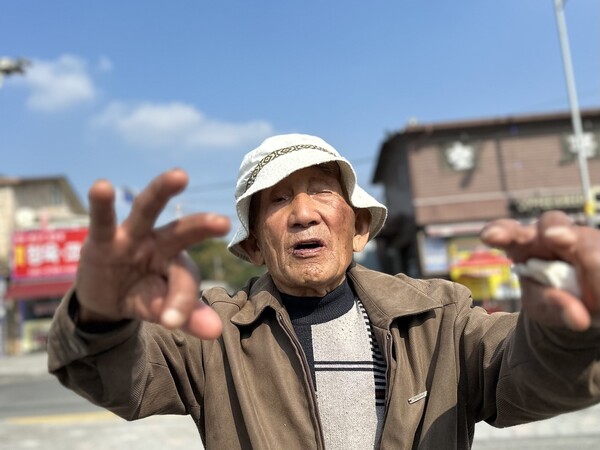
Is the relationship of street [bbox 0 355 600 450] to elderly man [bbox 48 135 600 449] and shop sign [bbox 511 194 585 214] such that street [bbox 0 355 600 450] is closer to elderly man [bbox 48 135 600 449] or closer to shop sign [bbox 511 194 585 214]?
elderly man [bbox 48 135 600 449]

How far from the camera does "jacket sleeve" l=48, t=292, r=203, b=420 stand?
141 cm

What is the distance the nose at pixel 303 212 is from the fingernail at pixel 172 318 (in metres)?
0.84

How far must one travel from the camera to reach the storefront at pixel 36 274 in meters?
22.0

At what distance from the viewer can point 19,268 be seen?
22.3m

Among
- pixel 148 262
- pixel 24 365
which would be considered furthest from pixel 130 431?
pixel 24 365

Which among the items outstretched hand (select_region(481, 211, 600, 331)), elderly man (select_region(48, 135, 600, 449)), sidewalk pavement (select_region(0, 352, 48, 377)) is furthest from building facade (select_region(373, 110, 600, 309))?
outstretched hand (select_region(481, 211, 600, 331))

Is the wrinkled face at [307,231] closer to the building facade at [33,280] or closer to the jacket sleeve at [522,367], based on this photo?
the jacket sleeve at [522,367]

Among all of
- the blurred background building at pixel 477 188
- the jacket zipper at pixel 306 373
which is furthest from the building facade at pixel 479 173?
the jacket zipper at pixel 306 373

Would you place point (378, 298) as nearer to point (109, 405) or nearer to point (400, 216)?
point (109, 405)

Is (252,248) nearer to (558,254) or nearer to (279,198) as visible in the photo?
(279,198)

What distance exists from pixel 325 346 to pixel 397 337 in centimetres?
25

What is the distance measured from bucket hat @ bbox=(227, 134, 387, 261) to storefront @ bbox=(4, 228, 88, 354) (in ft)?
70.4

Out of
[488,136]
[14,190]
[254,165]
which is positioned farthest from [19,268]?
[254,165]

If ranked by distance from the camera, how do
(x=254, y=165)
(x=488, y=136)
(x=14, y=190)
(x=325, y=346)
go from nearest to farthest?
1. (x=325, y=346)
2. (x=254, y=165)
3. (x=488, y=136)
4. (x=14, y=190)
